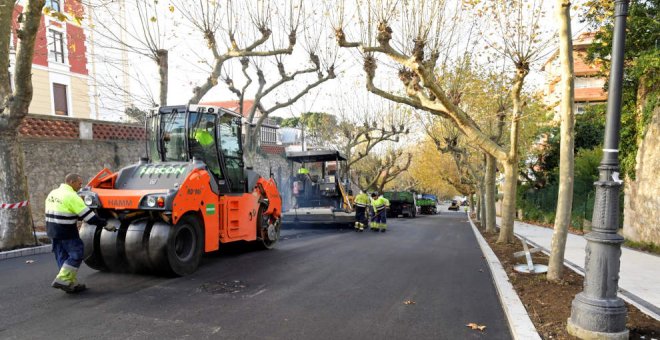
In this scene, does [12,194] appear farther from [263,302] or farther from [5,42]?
[263,302]

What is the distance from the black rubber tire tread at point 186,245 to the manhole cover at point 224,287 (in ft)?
1.98

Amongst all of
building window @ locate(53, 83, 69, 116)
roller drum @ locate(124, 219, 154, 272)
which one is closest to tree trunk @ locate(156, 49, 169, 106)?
roller drum @ locate(124, 219, 154, 272)

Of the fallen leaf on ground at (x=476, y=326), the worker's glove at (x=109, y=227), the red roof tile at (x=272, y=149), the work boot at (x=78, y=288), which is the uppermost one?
the red roof tile at (x=272, y=149)

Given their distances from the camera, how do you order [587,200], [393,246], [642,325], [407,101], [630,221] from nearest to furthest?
[642,325] < [407,101] < [393,246] < [630,221] < [587,200]

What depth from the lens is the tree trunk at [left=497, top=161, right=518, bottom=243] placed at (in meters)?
8.55

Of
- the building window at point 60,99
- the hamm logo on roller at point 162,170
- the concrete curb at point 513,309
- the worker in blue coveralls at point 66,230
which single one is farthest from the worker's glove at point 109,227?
the building window at point 60,99

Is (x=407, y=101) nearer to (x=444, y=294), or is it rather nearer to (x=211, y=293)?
(x=444, y=294)

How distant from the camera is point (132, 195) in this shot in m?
5.90

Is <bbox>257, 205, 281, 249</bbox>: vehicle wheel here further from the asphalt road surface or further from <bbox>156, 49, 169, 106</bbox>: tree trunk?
<bbox>156, 49, 169, 106</bbox>: tree trunk

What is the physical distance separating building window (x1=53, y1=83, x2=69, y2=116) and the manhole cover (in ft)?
74.8

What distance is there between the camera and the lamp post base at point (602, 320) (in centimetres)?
369

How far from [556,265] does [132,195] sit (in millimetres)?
6248

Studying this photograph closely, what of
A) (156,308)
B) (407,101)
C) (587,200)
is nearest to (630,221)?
(587,200)

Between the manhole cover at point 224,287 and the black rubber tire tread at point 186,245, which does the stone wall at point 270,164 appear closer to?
the black rubber tire tread at point 186,245
